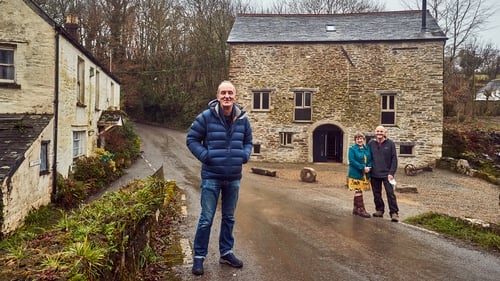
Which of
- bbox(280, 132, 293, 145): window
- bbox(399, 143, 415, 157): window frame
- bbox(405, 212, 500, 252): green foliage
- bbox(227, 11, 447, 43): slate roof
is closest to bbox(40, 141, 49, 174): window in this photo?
bbox(405, 212, 500, 252): green foliage

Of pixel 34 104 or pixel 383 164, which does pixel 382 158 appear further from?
pixel 34 104

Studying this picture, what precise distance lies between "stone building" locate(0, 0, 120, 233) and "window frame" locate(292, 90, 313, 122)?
41.8 ft

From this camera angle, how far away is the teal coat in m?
7.98

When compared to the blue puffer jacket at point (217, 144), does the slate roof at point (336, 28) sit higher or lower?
higher

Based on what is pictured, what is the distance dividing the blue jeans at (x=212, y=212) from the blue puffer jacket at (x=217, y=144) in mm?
104

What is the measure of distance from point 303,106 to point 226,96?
1925 centimetres

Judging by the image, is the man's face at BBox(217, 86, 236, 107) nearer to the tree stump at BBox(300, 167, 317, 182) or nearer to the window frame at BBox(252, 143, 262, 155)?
the tree stump at BBox(300, 167, 317, 182)

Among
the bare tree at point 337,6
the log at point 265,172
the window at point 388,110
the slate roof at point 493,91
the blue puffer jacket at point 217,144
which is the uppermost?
the bare tree at point 337,6

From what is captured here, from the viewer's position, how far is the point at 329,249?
214 inches

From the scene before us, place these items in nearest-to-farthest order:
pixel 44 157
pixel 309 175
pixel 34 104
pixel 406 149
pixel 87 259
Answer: pixel 87 259
pixel 44 157
pixel 34 104
pixel 309 175
pixel 406 149

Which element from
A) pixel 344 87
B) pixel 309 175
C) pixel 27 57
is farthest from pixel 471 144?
pixel 27 57

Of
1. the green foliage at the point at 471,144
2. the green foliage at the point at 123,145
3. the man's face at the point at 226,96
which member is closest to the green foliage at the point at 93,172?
the green foliage at the point at 123,145

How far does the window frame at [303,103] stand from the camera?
2312cm

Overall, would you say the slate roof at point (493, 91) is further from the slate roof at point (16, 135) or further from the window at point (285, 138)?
the slate roof at point (16, 135)
